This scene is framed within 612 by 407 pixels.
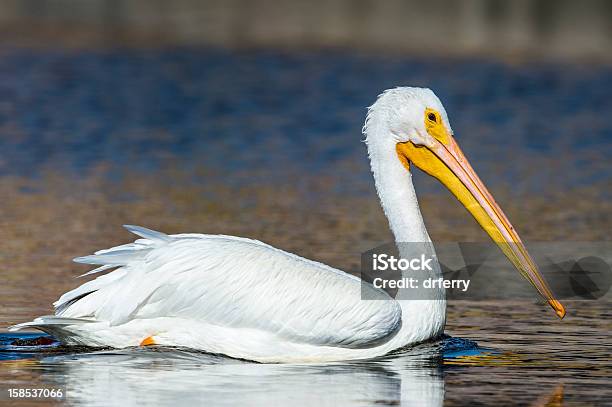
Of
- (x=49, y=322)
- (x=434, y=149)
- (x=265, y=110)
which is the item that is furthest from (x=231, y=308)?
(x=265, y=110)

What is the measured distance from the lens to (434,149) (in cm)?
778

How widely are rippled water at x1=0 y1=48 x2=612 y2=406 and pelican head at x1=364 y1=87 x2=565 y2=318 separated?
1.87 ft

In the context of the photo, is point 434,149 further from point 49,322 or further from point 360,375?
point 49,322

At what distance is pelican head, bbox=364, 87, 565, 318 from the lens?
7.66m

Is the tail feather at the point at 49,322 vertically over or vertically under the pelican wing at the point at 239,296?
under

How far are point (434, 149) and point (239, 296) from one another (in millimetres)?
1477

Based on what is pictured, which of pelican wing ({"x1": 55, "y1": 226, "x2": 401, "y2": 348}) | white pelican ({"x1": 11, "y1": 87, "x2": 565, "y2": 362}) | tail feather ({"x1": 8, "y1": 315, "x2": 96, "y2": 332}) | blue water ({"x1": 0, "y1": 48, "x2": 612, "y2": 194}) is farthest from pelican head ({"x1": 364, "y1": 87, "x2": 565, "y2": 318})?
blue water ({"x1": 0, "y1": 48, "x2": 612, "y2": 194})

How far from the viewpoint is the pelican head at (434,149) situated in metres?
7.66

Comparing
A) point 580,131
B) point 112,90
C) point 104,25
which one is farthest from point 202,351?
point 104,25

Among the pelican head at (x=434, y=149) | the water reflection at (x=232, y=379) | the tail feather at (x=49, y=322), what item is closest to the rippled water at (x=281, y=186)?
the water reflection at (x=232, y=379)

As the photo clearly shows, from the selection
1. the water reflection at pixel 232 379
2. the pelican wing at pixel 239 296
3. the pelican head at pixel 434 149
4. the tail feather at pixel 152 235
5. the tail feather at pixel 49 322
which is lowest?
the water reflection at pixel 232 379

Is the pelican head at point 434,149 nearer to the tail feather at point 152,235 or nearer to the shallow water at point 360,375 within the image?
the shallow water at point 360,375

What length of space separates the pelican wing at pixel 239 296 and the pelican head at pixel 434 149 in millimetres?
847

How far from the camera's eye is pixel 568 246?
1025cm
